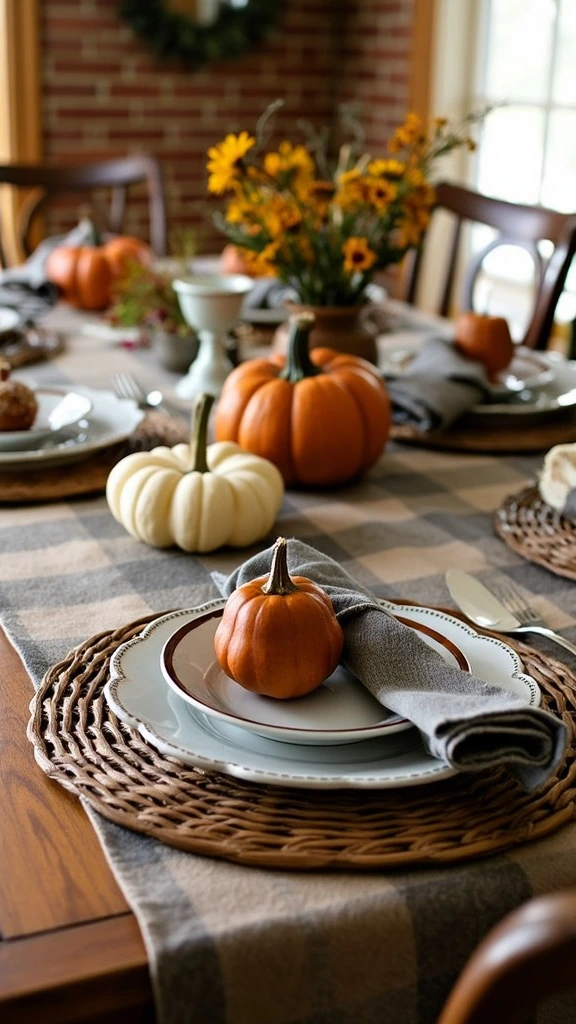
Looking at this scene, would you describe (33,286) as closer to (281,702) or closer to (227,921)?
(281,702)

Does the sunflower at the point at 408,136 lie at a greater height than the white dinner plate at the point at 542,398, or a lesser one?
greater

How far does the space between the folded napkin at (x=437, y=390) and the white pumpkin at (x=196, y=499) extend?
1.21 ft

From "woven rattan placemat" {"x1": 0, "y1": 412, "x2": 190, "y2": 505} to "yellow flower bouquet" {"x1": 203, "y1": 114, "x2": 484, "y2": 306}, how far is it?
10.2 inches

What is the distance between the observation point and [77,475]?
1.33 metres

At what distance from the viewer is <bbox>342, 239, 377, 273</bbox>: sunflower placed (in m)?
1.45

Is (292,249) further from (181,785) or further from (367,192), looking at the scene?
Answer: (181,785)

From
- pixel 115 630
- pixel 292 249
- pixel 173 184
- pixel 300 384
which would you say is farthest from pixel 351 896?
pixel 173 184

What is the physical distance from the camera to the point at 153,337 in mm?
1930

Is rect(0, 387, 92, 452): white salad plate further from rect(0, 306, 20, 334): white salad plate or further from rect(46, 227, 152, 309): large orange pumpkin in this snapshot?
rect(46, 227, 152, 309): large orange pumpkin

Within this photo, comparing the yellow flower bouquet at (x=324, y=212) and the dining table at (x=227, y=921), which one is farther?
the yellow flower bouquet at (x=324, y=212)

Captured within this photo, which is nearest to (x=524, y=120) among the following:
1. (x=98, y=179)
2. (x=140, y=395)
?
(x=98, y=179)

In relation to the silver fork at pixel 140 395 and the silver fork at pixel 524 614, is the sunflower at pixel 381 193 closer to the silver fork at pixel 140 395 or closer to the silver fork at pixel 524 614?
the silver fork at pixel 140 395

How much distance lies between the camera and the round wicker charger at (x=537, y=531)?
112 cm

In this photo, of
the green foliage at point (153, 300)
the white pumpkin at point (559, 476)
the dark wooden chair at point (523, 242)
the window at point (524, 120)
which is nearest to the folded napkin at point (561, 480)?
the white pumpkin at point (559, 476)
